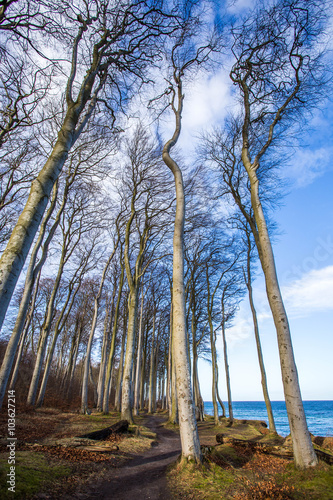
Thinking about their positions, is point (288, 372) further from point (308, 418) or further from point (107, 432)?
point (308, 418)

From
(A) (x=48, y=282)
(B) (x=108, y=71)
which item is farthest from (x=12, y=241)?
(A) (x=48, y=282)

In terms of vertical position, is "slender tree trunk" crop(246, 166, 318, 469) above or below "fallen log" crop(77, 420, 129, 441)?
above

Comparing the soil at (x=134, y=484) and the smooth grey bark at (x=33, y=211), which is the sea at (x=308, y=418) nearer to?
the soil at (x=134, y=484)

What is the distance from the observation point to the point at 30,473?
11.8ft

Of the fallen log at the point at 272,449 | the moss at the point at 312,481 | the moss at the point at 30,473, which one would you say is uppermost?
the moss at the point at 30,473

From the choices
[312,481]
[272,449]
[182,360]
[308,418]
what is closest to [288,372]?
[312,481]

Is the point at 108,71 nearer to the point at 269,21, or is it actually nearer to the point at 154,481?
the point at 269,21

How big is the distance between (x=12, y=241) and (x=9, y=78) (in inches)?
317

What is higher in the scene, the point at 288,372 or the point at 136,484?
the point at 288,372

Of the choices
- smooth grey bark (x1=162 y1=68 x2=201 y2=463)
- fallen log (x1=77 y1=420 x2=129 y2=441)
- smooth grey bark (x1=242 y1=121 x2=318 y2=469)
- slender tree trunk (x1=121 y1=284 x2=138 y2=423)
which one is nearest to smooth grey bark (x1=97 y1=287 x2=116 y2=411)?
slender tree trunk (x1=121 y1=284 x2=138 y2=423)

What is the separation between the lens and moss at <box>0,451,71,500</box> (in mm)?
2955

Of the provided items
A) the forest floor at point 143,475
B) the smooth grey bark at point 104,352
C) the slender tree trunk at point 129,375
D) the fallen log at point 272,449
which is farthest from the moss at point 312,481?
the smooth grey bark at point 104,352

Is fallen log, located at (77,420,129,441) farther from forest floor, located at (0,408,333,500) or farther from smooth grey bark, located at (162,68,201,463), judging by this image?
smooth grey bark, located at (162,68,201,463)

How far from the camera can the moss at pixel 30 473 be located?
2.96m
